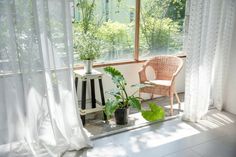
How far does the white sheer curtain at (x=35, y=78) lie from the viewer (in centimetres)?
211

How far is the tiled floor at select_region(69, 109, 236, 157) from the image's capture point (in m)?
2.64

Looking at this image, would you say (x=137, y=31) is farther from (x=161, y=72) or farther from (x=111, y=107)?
(x=111, y=107)

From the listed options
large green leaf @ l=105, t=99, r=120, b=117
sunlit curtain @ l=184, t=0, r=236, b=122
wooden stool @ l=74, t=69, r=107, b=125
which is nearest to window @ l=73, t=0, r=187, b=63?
wooden stool @ l=74, t=69, r=107, b=125

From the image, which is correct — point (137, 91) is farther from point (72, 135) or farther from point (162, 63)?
point (72, 135)

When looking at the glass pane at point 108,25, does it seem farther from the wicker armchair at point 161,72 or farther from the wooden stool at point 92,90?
the wicker armchair at point 161,72

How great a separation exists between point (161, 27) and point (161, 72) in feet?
2.45

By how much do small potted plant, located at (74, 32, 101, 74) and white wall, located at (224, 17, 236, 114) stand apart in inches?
72.9

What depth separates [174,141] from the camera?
288 cm

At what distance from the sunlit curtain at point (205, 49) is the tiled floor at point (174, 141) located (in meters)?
0.26

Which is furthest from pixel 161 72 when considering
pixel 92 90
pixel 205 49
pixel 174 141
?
pixel 174 141

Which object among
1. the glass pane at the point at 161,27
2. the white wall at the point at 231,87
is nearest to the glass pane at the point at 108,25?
the glass pane at the point at 161,27

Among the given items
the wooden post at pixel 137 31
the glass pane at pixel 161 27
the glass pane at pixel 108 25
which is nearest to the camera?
the glass pane at pixel 108 25

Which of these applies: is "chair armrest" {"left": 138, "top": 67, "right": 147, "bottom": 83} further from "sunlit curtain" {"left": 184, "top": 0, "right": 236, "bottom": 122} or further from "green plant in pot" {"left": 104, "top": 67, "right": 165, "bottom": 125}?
"sunlit curtain" {"left": 184, "top": 0, "right": 236, "bottom": 122}

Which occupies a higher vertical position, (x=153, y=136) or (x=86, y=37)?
(x=86, y=37)
